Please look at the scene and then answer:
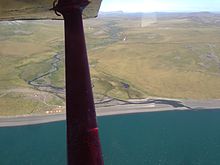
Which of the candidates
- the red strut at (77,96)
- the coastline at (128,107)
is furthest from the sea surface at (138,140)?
the red strut at (77,96)

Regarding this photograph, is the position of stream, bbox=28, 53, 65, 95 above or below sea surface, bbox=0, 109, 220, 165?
below

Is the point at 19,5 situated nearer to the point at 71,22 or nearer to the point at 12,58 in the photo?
the point at 71,22

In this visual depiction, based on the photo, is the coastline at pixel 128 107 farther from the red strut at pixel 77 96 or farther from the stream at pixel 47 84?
the red strut at pixel 77 96

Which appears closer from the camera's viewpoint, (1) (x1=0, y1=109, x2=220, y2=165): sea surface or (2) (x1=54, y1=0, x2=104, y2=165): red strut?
(2) (x1=54, y1=0, x2=104, y2=165): red strut

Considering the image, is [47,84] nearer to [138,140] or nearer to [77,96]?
[138,140]

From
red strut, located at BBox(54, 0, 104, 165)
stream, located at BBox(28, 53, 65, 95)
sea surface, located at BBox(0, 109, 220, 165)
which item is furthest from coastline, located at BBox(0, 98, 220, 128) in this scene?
red strut, located at BBox(54, 0, 104, 165)

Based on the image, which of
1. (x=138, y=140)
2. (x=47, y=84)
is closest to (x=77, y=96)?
(x=138, y=140)

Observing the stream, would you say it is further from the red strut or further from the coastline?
the red strut
